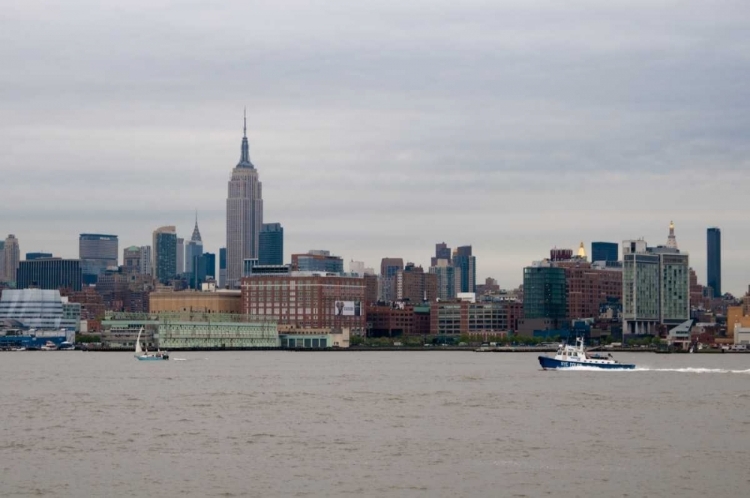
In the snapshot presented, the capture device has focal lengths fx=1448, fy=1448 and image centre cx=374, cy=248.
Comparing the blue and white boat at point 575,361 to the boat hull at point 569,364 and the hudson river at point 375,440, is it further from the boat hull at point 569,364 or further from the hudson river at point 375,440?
the hudson river at point 375,440

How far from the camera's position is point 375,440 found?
246 ft

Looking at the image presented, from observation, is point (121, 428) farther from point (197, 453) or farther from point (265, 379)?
point (265, 379)

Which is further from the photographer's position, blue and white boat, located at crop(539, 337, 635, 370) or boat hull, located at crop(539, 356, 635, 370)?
blue and white boat, located at crop(539, 337, 635, 370)

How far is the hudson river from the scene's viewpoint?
59.4 meters

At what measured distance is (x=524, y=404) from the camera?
100875 mm

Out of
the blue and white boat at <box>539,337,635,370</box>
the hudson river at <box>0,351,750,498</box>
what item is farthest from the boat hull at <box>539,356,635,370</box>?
the hudson river at <box>0,351,750,498</box>

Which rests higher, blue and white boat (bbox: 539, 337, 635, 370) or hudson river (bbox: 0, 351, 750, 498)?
blue and white boat (bbox: 539, 337, 635, 370)

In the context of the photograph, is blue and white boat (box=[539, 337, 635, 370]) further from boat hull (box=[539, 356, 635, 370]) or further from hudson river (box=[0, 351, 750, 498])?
hudson river (box=[0, 351, 750, 498])

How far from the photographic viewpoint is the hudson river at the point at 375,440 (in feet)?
195

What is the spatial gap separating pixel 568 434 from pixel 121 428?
24.9m

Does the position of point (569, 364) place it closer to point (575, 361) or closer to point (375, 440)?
point (575, 361)

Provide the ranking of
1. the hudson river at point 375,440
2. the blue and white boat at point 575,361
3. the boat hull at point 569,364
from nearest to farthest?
the hudson river at point 375,440 → the boat hull at point 569,364 → the blue and white boat at point 575,361

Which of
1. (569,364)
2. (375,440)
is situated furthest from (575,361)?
(375,440)

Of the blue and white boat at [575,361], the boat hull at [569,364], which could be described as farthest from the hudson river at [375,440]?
the blue and white boat at [575,361]
